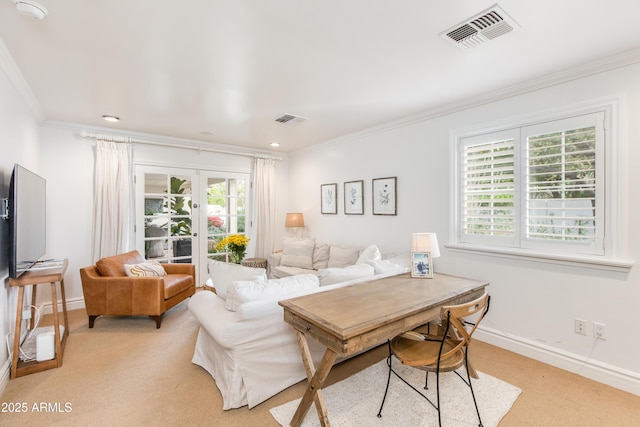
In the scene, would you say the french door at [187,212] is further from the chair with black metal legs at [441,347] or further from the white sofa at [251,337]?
the chair with black metal legs at [441,347]

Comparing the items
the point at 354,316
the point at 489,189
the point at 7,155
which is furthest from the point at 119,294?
the point at 489,189

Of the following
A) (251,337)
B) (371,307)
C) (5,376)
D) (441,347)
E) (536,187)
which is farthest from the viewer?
(536,187)

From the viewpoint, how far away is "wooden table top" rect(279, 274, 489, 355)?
61.1 inches

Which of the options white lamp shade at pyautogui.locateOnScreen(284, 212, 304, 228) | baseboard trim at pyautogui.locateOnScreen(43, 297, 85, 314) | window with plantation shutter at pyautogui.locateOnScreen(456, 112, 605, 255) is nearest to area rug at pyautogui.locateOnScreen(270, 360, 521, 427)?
window with plantation shutter at pyautogui.locateOnScreen(456, 112, 605, 255)

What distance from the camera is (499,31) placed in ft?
6.15

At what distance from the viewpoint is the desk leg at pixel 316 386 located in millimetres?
1644

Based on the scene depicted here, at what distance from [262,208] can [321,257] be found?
152 centimetres

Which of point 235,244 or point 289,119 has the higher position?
point 289,119

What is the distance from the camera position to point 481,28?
1853 millimetres

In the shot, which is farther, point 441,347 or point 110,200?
point 110,200

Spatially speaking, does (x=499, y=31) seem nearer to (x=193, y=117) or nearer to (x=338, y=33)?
(x=338, y=33)

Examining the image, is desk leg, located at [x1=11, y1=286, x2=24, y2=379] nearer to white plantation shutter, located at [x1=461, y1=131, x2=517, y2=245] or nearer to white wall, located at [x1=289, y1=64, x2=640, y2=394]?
white wall, located at [x1=289, y1=64, x2=640, y2=394]

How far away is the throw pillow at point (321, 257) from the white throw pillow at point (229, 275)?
2.14 metres

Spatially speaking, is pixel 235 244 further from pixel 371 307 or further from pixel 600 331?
pixel 600 331
